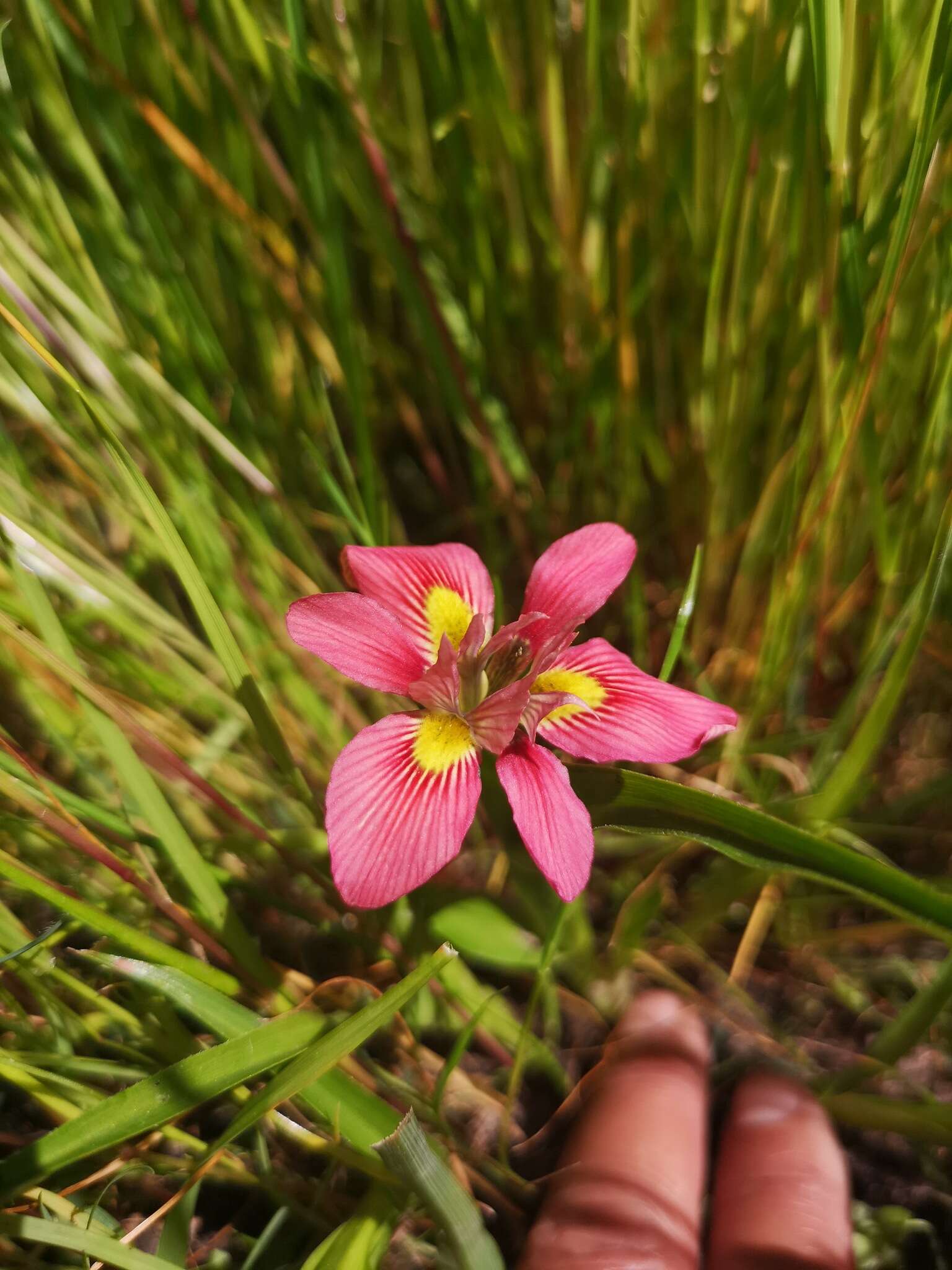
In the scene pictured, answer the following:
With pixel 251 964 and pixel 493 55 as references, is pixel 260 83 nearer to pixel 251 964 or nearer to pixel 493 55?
pixel 493 55

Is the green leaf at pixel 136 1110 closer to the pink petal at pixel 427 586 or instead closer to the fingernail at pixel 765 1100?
the pink petal at pixel 427 586

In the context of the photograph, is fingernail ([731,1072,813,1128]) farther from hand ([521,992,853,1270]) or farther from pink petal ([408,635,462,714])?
pink petal ([408,635,462,714])

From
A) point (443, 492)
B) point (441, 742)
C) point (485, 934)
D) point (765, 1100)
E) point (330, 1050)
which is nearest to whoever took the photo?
point (330, 1050)

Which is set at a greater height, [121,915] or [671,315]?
[671,315]

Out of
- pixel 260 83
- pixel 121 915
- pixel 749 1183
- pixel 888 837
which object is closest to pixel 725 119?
pixel 260 83

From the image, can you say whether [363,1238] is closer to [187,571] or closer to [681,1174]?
[681,1174]

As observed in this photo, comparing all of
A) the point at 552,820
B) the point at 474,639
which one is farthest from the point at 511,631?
the point at 552,820
